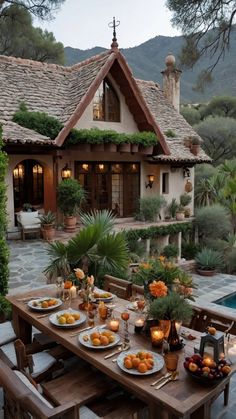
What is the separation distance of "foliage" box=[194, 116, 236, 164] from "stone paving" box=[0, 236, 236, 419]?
14.0 meters

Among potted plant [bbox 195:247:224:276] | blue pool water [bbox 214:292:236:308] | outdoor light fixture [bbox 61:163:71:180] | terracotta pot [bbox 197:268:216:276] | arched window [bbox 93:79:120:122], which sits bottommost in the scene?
blue pool water [bbox 214:292:236:308]

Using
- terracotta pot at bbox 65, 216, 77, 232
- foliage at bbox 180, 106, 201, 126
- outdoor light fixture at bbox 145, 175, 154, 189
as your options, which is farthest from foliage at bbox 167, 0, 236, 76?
foliage at bbox 180, 106, 201, 126

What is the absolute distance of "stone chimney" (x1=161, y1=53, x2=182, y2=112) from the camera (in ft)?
61.2

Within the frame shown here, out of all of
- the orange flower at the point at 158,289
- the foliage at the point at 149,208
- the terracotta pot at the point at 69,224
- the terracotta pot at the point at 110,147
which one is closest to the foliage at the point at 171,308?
the orange flower at the point at 158,289

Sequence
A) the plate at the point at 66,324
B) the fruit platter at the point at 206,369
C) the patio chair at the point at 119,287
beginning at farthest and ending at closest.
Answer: the patio chair at the point at 119,287 < the plate at the point at 66,324 < the fruit platter at the point at 206,369

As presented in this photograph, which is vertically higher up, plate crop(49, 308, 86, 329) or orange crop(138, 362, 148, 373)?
plate crop(49, 308, 86, 329)

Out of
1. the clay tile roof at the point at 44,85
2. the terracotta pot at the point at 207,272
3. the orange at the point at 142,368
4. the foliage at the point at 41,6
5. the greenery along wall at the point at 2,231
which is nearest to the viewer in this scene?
the orange at the point at 142,368

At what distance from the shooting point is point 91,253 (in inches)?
283

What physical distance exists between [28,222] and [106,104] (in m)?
5.78

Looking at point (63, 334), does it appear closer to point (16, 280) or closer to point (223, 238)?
point (16, 280)

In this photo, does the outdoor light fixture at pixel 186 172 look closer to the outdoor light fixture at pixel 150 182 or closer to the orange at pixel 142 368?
the outdoor light fixture at pixel 150 182

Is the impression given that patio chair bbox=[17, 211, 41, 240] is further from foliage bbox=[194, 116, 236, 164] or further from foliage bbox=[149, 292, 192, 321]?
foliage bbox=[194, 116, 236, 164]

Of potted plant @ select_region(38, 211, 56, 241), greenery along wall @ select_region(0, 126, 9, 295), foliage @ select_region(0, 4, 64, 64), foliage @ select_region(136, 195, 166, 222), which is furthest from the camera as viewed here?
foliage @ select_region(0, 4, 64, 64)

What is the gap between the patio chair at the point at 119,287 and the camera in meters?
A: 6.05
